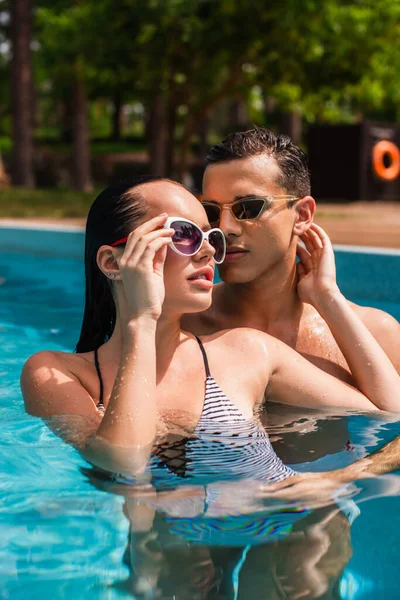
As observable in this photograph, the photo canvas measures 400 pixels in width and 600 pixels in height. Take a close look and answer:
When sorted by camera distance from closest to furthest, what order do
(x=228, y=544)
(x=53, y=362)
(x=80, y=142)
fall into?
(x=228, y=544) → (x=53, y=362) → (x=80, y=142)

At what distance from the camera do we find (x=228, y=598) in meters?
2.12

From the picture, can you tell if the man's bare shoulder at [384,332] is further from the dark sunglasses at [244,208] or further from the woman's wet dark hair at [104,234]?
the woman's wet dark hair at [104,234]

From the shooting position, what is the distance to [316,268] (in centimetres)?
341

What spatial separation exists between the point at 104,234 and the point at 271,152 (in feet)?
3.25

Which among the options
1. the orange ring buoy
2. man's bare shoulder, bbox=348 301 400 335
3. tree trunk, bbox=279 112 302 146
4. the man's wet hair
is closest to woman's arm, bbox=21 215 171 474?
the man's wet hair

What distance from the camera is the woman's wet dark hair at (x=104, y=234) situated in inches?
105

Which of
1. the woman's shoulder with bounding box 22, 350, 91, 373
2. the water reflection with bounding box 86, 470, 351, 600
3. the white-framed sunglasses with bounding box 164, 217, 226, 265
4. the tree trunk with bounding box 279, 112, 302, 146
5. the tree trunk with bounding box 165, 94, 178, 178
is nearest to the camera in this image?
the water reflection with bounding box 86, 470, 351, 600

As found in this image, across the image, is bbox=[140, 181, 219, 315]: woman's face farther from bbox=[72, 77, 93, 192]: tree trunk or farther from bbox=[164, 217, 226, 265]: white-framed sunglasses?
bbox=[72, 77, 93, 192]: tree trunk

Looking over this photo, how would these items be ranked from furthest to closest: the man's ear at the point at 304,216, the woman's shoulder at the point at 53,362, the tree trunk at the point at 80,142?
the tree trunk at the point at 80,142 < the man's ear at the point at 304,216 < the woman's shoulder at the point at 53,362

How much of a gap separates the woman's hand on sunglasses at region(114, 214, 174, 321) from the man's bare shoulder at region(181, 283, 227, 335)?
1.12m

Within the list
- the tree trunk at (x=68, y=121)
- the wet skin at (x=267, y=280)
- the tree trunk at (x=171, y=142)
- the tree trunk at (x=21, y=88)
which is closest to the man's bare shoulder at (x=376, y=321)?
the wet skin at (x=267, y=280)

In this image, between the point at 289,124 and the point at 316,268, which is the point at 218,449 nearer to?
the point at 316,268

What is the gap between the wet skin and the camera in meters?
3.28

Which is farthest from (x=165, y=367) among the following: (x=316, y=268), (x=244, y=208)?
(x=316, y=268)
